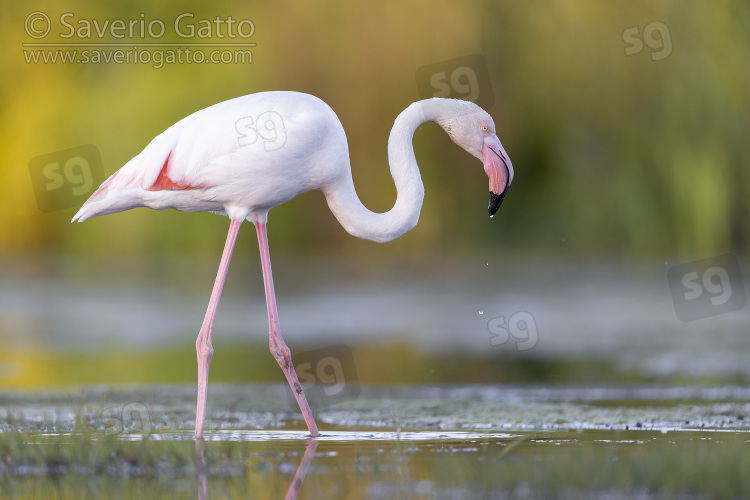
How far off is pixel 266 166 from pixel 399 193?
79 centimetres

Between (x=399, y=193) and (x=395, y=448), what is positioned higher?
(x=399, y=193)

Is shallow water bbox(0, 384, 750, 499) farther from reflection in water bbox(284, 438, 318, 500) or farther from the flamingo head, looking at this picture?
the flamingo head

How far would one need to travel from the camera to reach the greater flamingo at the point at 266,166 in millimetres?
6180

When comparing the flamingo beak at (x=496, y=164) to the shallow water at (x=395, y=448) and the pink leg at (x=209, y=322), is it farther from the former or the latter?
the pink leg at (x=209, y=322)

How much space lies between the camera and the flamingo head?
6.56 m

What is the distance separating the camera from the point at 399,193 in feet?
21.5

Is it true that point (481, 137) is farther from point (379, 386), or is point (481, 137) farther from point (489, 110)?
point (489, 110)

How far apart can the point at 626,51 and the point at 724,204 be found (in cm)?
235

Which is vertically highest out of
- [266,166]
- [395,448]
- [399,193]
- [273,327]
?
[266,166]

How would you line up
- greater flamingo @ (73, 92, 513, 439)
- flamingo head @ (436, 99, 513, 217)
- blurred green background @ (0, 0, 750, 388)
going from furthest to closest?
blurred green background @ (0, 0, 750, 388)
flamingo head @ (436, 99, 513, 217)
greater flamingo @ (73, 92, 513, 439)

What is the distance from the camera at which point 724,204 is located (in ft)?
48.7

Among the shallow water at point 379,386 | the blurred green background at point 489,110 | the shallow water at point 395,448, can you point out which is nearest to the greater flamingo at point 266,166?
the shallow water at point 395,448

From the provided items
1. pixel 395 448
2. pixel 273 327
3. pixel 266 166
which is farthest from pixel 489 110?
pixel 395 448

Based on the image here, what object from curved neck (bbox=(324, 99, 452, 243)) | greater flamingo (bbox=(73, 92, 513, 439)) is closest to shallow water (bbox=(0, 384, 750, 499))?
greater flamingo (bbox=(73, 92, 513, 439))
